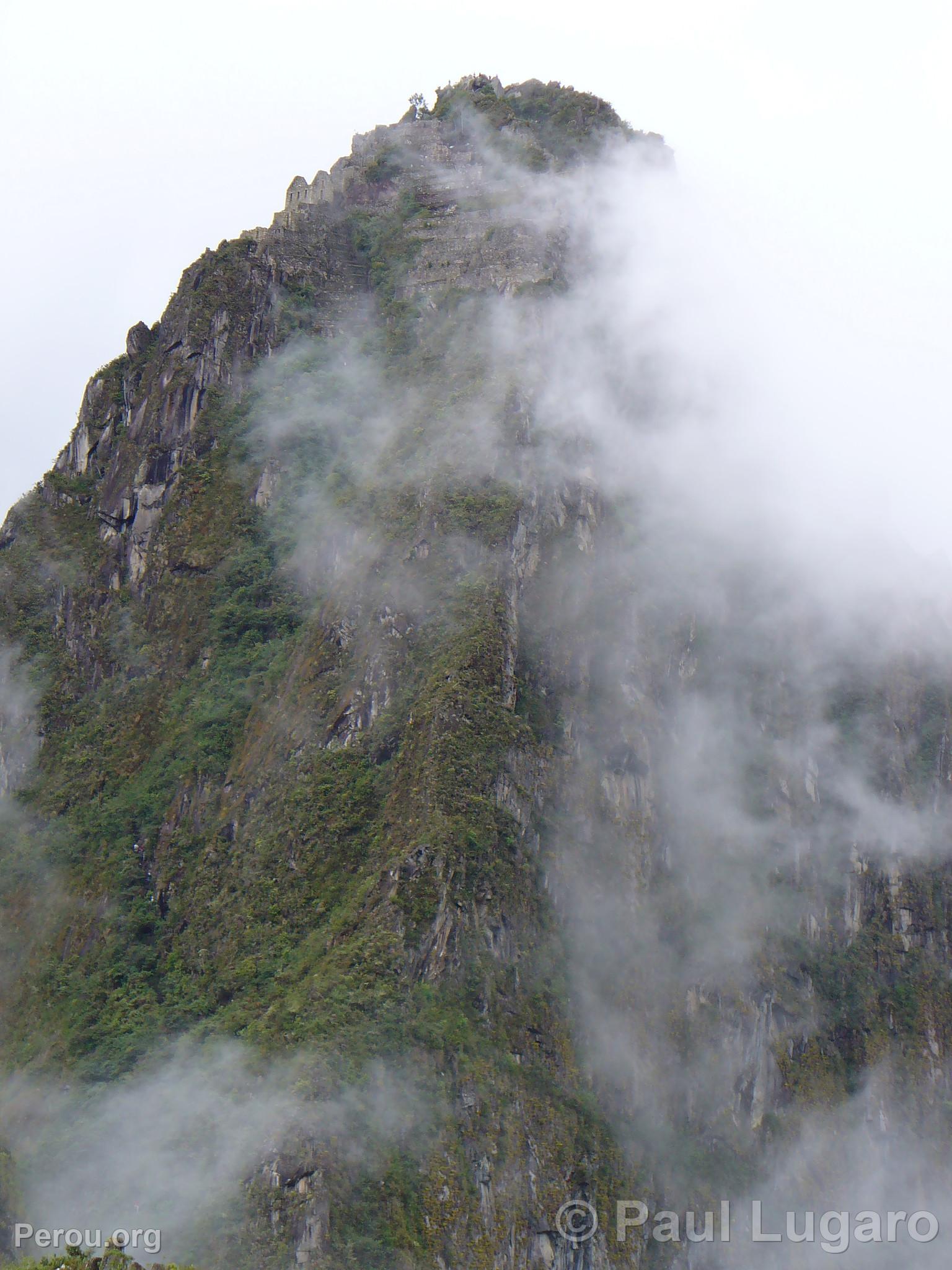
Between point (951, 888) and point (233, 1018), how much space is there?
48197mm

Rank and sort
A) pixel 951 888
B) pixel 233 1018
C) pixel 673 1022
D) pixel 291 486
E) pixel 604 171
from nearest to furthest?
pixel 233 1018, pixel 673 1022, pixel 291 486, pixel 951 888, pixel 604 171

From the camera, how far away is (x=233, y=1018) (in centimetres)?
8081

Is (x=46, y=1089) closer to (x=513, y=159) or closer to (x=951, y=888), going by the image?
(x=951, y=888)

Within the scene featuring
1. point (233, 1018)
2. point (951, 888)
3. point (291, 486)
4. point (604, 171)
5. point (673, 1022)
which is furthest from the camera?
point (604, 171)

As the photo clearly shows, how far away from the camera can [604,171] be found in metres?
120

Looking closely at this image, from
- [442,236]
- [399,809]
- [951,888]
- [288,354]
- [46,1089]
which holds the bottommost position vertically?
[46,1089]

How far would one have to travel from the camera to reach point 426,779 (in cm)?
8450

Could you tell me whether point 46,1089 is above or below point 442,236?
below

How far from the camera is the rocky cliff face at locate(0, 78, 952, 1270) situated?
79.0 m

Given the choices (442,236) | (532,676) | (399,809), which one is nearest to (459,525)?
(532,676)

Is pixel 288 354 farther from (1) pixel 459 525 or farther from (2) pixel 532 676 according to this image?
(2) pixel 532 676

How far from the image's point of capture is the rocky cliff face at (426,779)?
79000 millimetres

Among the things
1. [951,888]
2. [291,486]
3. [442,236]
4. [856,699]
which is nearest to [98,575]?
[291,486]

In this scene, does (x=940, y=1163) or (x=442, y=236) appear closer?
(x=940, y=1163)
